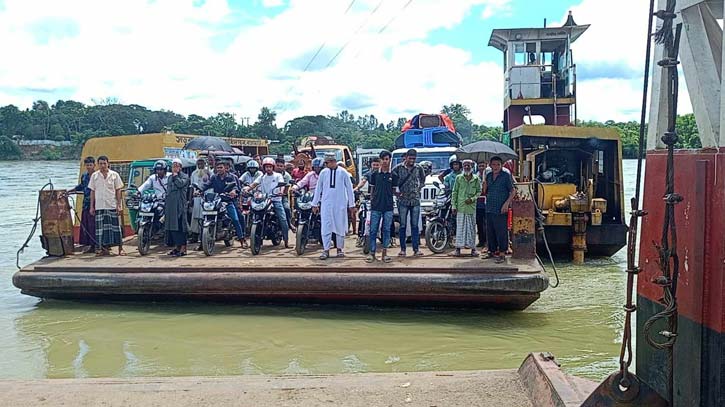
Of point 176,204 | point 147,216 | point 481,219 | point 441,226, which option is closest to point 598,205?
point 481,219

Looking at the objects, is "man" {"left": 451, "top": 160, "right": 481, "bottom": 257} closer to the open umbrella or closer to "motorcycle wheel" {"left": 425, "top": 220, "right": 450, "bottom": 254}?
"motorcycle wheel" {"left": 425, "top": 220, "right": 450, "bottom": 254}

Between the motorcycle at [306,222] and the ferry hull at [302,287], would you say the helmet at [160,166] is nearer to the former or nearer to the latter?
the ferry hull at [302,287]

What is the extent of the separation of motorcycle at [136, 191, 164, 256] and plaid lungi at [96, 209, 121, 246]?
1.06 feet

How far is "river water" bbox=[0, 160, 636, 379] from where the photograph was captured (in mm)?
6914

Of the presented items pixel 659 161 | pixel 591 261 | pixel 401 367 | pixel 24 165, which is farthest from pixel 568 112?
pixel 24 165

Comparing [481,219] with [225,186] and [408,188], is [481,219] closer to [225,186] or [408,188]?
[408,188]

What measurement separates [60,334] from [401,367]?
14.1 feet

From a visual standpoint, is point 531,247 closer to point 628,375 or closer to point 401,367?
point 401,367

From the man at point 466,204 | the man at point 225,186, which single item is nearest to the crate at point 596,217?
the man at point 466,204

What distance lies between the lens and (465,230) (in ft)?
29.4

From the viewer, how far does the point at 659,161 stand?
9.01ft

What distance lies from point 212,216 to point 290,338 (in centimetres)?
281

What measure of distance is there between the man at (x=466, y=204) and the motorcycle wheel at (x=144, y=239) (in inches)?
177

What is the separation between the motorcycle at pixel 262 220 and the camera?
9.61 metres
